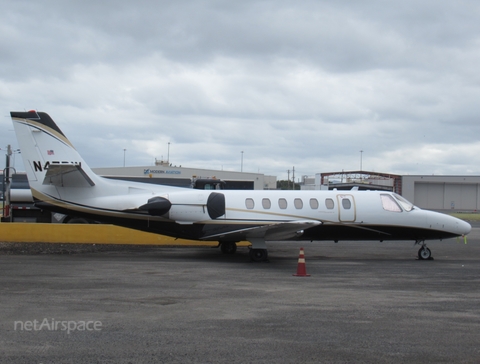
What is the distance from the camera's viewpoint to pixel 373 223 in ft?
58.7

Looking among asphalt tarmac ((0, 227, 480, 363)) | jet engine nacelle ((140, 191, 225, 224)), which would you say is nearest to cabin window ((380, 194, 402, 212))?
asphalt tarmac ((0, 227, 480, 363))

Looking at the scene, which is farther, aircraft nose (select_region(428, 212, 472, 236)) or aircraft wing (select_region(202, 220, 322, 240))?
aircraft nose (select_region(428, 212, 472, 236))

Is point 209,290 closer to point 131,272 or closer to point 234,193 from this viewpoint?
point 131,272

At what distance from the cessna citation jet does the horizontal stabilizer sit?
0.03m

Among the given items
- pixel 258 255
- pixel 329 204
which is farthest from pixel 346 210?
pixel 258 255

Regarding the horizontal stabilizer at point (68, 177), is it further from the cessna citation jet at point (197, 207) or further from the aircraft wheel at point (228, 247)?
the aircraft wheel at point (228, 247)

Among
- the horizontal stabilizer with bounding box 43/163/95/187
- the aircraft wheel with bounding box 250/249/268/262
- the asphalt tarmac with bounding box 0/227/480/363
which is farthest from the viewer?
the aircraft wheel with bounding box 250/249/268/262

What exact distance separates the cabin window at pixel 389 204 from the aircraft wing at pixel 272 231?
132 inches

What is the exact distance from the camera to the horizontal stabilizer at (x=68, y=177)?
53.5ft

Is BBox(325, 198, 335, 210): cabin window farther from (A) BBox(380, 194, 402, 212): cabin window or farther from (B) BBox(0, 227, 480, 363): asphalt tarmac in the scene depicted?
(B) BBox(0, 227, 480, 363): asphalt tarmac

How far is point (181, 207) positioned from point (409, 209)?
807 centimetres

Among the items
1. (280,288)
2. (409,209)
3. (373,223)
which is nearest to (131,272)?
(280,288)

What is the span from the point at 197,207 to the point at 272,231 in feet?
8.82

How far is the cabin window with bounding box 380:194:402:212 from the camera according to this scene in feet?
59.6
